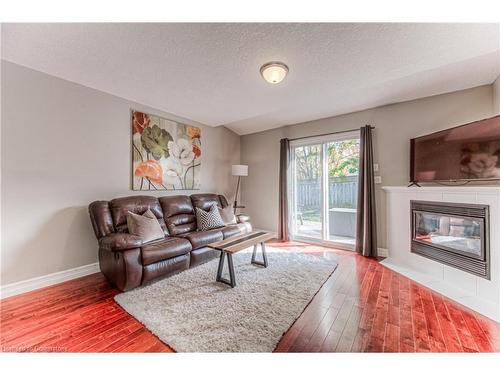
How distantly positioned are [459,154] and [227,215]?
10.7ft

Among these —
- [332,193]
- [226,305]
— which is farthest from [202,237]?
[332,193]

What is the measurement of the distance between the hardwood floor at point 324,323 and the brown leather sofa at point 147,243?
1.01 feet

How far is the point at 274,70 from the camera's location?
7.09 ft

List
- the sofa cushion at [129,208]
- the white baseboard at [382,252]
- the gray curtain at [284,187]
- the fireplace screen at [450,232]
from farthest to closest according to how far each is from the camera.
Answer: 1. the gray curtain at [284,187]
2. the white baseboard at [382,252]
3. the sofa cushion at [129,208]
4. the fireplace screen at [450,232]

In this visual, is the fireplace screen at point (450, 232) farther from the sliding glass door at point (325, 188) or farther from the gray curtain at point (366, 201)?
the sliding glass door at point (325, 188)

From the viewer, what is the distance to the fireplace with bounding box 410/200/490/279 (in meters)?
2.16

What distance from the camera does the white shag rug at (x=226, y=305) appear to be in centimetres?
151

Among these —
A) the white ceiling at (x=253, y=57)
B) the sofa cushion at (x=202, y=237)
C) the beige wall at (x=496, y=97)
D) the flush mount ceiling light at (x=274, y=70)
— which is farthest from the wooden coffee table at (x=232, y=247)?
the beige wall at (x=496, y=97)

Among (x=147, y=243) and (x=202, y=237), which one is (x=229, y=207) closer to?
(x=202, y=237)

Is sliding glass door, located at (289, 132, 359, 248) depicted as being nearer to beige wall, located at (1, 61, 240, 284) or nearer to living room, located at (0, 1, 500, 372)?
living room, located at (0, 1, 500, 372)

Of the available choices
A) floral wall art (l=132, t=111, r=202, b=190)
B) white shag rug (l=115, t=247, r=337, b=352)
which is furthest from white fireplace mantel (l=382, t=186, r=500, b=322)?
floral wall art (l=132, t=111, r=202, b=190)

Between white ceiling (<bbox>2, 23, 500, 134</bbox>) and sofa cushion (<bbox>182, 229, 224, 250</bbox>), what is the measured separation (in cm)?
197
